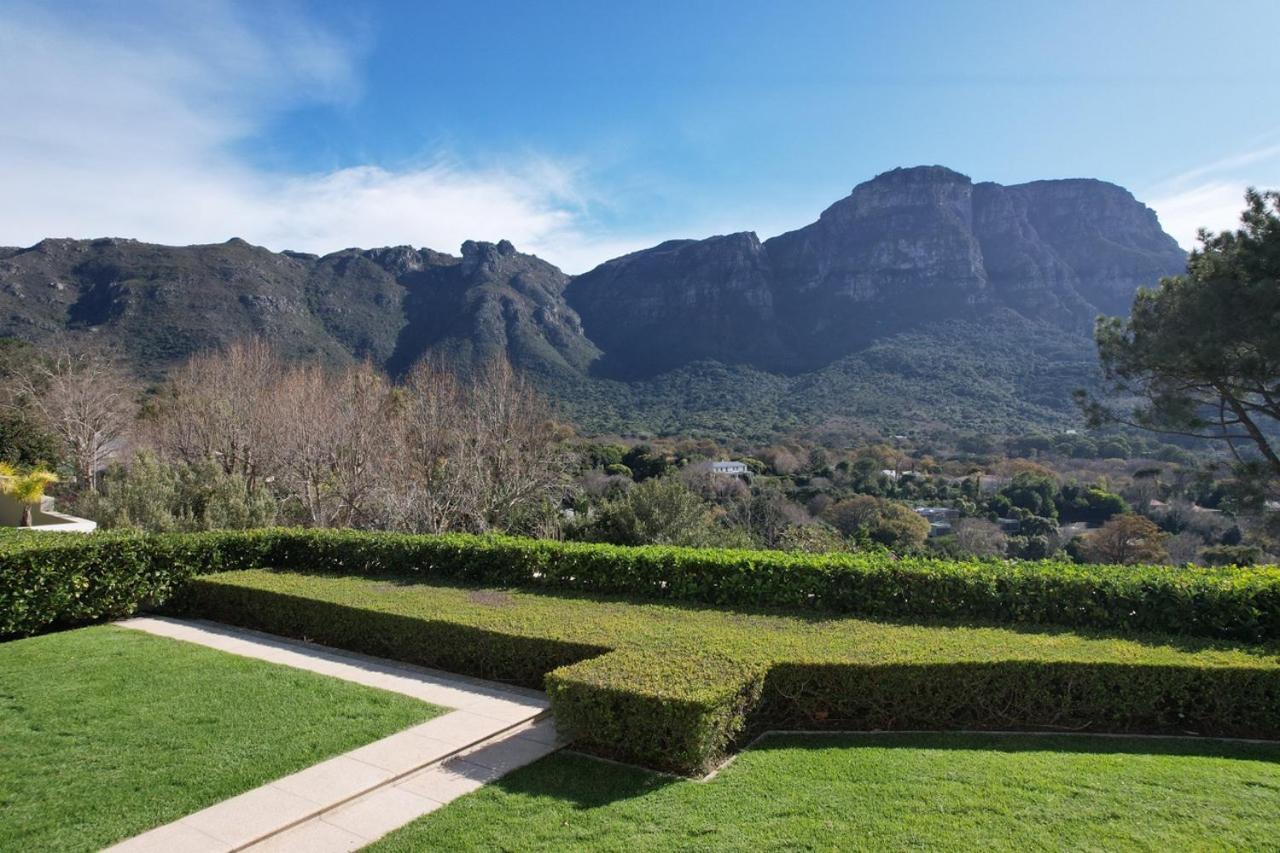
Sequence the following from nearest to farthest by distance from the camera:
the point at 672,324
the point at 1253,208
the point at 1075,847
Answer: the point at 1075,847 < the point at 1253,208 < the point at 672,324

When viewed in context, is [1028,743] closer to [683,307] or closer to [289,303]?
[289,303]

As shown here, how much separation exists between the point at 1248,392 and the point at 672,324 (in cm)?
5118

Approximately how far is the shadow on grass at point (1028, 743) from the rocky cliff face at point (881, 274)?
51107 millimetres

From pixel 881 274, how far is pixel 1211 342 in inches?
2130

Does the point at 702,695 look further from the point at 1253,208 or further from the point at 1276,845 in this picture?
the point at 1253,208

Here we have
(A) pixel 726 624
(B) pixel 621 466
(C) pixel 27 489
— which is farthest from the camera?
(B) pixel 621 466

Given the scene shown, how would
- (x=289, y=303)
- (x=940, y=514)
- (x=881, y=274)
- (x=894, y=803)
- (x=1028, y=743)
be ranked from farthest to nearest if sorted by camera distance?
(x=881, y=274) → (x=289, y=303) → (x=940, y=514) → (x=1028, y=743) → (x=894, y=803)

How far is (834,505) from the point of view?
29.1 metres

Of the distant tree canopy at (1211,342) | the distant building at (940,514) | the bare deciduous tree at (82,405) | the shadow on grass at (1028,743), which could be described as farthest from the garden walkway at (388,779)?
the bare deciduous tree at (82,405)

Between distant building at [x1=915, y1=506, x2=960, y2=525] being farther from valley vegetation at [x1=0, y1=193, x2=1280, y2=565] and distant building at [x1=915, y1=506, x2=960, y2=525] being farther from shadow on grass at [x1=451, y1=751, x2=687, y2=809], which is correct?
shadow on grass at [x1=451, y1=751, x2=687, y2=809]

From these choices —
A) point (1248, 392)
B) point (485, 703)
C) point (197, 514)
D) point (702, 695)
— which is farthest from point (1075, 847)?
point (197, 514)

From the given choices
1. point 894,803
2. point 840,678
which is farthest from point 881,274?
point 894,803

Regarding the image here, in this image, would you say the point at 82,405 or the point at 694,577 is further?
the point at 82,405

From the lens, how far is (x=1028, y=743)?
20.1 feet
